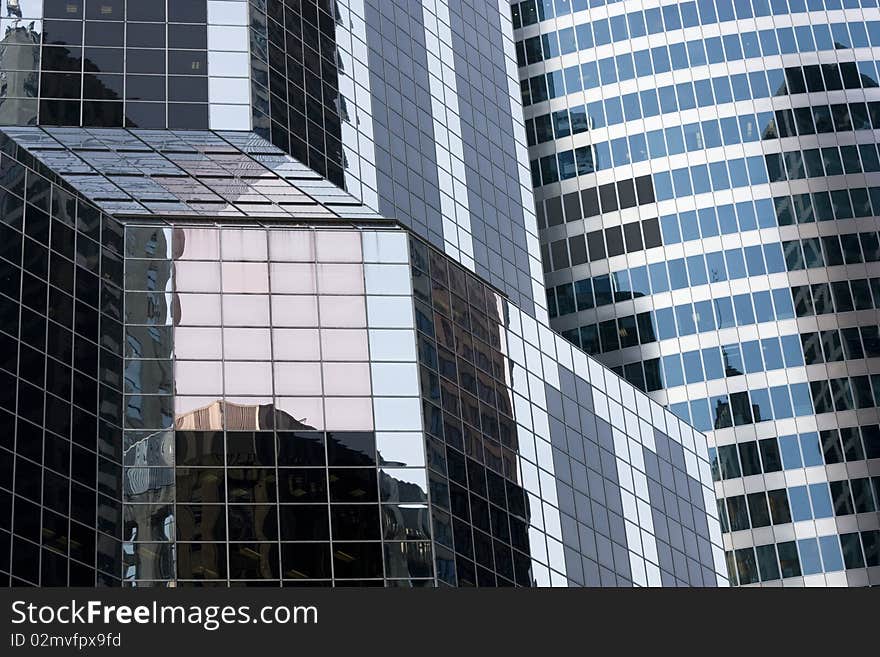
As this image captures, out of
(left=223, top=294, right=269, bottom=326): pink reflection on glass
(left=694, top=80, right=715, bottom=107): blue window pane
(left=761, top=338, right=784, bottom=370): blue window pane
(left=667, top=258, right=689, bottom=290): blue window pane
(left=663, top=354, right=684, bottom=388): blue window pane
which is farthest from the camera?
(left=694, top=80, right=715, bottom=107): blue window pane

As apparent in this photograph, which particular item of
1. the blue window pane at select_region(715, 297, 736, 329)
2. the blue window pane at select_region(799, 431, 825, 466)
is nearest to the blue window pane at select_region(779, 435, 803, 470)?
the blue window pane at select_region(799, 431, 825, 466)

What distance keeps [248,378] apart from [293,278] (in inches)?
225

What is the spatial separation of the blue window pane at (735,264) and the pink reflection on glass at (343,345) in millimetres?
58358

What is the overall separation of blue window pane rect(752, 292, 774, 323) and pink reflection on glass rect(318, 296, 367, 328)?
56727 mm

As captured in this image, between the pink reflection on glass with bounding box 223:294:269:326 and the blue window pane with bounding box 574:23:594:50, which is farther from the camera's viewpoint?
the blue window pane with bounding box 574:23:594:50

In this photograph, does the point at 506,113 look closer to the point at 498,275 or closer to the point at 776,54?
the point at 498,275

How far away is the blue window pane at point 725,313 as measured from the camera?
125 metres

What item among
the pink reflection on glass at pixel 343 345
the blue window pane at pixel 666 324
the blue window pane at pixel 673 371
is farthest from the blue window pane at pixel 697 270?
the pink reflection on glass at pixel 343 345

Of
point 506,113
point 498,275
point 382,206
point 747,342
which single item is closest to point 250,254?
point 382,206

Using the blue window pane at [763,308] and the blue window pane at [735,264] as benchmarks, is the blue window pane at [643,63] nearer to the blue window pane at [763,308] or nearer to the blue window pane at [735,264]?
the blue window pane at [735,264]

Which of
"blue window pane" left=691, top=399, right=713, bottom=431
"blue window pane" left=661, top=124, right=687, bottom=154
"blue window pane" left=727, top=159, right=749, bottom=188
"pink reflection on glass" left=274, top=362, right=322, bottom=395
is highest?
"blue window pane" left=661, top=124, right=687, bottom=154

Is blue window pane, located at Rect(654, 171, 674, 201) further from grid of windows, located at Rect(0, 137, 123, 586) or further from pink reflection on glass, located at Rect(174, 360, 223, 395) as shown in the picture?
pink reflection on glass, located at Rect(174, 360, 223, 395)

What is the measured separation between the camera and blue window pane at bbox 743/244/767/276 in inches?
4980

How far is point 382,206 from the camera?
8212 cm
